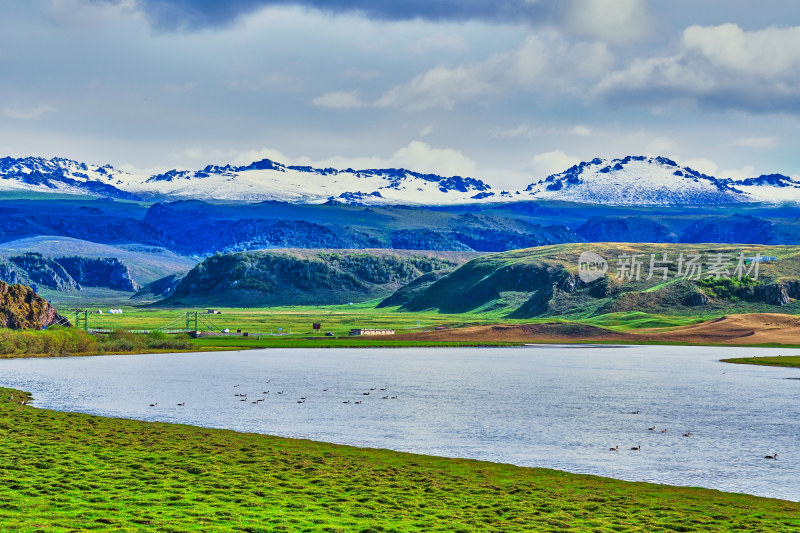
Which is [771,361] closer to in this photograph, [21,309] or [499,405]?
[499,405]

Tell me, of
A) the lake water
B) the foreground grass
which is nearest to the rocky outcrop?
the lake water

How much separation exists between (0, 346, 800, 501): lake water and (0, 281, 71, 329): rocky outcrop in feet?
94.2

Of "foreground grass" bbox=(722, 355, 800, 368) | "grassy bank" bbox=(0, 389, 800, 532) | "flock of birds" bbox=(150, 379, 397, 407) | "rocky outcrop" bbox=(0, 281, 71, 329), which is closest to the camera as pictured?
"grassy bank" bbox=(0, 389, 800, 532)

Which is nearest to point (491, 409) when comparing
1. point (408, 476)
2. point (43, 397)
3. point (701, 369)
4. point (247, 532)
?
point (408, 476)

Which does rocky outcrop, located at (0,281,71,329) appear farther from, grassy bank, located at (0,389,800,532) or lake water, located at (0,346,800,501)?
grassy bank, located at (0,389,800,532)

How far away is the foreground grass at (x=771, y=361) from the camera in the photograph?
140 m

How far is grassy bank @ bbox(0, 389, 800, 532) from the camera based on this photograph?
Answer: 3581cm

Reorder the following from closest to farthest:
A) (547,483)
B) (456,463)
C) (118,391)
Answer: (547,483) < (456,463) < (118,391)

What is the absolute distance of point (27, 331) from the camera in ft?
522

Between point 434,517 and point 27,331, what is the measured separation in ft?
453

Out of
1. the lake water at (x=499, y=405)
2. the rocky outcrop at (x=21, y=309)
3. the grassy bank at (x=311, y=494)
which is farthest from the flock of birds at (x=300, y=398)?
the rocky outcrop at (x=21, y=309)

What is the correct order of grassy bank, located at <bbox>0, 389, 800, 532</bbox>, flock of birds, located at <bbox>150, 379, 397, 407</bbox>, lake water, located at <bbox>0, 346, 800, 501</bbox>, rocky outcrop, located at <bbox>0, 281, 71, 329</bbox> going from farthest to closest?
rocky outcrop, located at <bbox>0, 281, 71, 329</bbox> → flock of birds, located at <bbox>150, 379, 397, 407</bbox> → lake water, located at <bbox>0, 346, 800, 501</bbox> → grassy bank, located at <bbox>0, 389, 800, 532</bbox>

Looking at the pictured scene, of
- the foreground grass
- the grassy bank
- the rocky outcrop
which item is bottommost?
the foreground grass

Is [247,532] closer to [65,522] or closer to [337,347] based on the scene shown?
[65,522]
